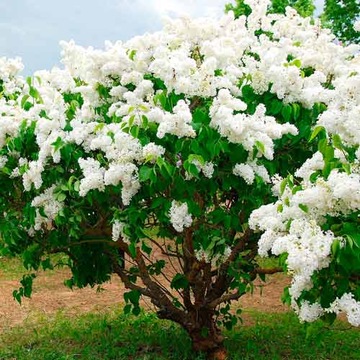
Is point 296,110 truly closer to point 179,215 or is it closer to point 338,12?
point 179,215

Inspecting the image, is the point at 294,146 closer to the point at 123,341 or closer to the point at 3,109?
the point at 3,109

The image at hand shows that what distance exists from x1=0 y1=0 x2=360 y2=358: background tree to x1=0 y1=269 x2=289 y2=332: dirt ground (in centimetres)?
A: 261

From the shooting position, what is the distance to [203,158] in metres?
4.11

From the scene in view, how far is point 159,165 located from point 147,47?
146cm

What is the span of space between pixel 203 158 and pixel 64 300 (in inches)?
233

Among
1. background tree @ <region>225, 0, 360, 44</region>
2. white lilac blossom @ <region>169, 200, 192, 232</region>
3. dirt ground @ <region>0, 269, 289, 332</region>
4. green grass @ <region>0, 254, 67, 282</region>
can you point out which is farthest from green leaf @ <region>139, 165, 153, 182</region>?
background tree @ <region>225, 0, 360, 44</region>

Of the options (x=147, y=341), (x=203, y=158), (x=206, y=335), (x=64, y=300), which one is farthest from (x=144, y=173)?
(x=64, y=300)

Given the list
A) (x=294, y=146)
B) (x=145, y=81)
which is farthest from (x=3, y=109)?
(x=294, y=146)

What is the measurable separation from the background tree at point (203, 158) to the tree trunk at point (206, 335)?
1cm

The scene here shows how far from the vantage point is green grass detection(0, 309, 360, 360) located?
659 cm

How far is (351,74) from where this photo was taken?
3.86 metres

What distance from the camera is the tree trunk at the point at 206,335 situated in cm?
620

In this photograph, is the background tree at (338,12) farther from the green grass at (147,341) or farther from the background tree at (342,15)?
the green grass at (147,341)

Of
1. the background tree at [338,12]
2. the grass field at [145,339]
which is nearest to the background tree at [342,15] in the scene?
the background tree at [338,12]
